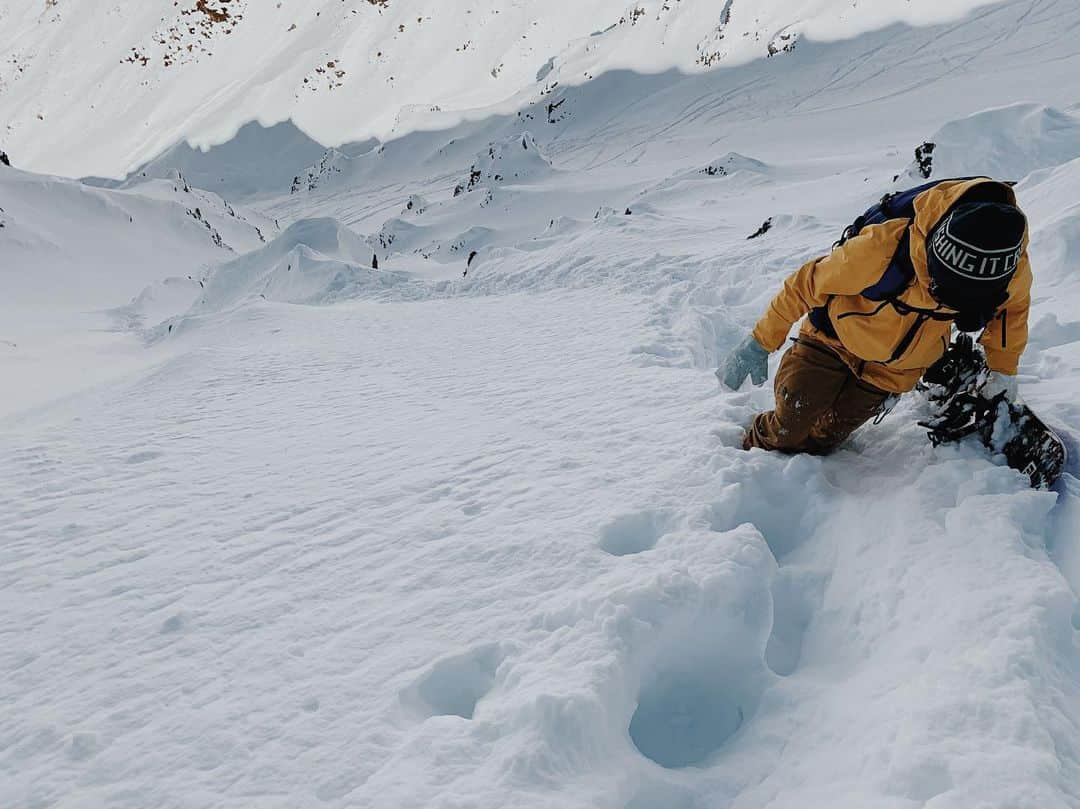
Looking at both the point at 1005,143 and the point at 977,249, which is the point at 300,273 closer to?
the point at 977,249

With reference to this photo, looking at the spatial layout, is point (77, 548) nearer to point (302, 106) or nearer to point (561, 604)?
point (561, 604)

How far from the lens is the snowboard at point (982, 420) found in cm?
231

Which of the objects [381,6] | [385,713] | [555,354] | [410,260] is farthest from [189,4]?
[385,713]

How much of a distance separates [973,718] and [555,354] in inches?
150

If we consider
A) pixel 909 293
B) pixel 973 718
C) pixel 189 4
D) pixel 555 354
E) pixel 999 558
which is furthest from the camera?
pixel 189 4

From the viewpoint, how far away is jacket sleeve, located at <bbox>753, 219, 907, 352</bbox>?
2.28 meters

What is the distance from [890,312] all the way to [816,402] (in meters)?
0.43

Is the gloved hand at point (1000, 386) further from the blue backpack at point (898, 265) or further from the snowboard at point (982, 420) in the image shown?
the blue backpack at point (898, 265)

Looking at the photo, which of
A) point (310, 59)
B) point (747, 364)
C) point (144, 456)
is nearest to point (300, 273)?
point (144, 456)

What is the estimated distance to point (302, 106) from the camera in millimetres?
38688

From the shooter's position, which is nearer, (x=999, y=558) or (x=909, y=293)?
(x=999, y=558)

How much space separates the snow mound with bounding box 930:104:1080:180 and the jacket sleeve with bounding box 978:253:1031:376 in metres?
8.78

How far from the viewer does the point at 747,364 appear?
9.78 ft

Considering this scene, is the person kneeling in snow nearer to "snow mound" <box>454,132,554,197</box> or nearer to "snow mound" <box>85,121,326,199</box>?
"snow mound" <box>454,132,554,197</box>
